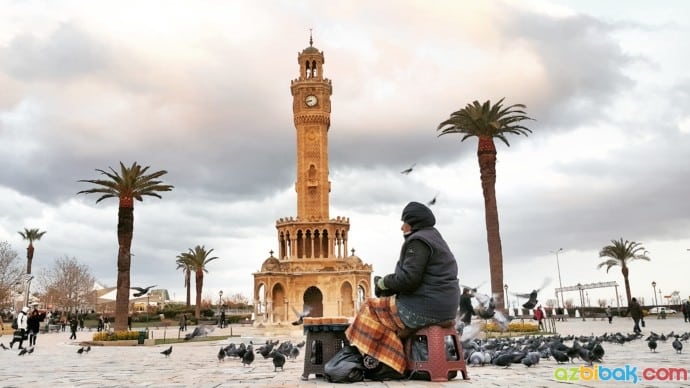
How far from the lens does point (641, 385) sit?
5922 millimetres

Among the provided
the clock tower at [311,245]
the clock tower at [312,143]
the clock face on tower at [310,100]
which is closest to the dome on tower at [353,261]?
the clock tower at [311,245]

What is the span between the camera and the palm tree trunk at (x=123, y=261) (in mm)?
29250

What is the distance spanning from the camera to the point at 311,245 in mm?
52438

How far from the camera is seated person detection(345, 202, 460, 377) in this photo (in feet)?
20.5

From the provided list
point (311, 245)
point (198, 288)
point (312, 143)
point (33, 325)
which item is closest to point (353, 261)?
point (311, 245)

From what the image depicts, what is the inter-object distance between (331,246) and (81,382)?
1732 inches

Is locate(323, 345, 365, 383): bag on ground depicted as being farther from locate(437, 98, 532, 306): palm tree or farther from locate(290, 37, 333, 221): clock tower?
locate(290, 37, 333, 221): clock tower

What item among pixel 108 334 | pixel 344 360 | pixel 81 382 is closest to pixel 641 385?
pixel 344 360

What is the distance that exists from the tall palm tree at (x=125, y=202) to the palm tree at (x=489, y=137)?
1577 cm

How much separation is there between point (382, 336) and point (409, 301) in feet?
1.62

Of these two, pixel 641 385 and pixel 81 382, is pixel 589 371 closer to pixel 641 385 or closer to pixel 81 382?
pixel 641 385

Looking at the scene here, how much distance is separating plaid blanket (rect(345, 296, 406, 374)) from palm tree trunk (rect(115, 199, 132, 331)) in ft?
84.0

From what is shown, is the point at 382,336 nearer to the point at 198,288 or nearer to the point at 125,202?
the point at 125,202

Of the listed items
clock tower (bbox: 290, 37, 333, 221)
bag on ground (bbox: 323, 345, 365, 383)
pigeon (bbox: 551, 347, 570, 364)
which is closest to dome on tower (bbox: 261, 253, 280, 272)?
clock tower (bbox: 290, 37, 333, 221)
